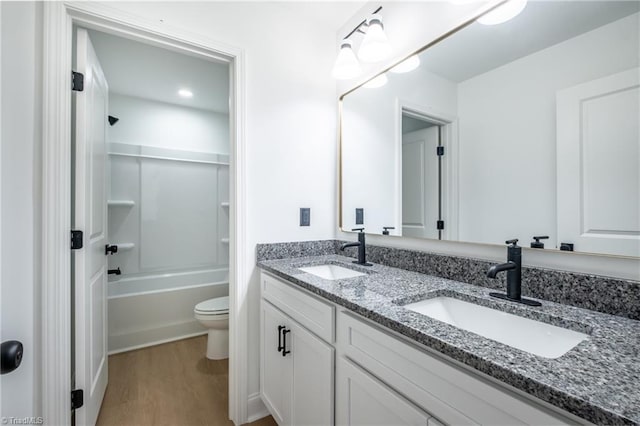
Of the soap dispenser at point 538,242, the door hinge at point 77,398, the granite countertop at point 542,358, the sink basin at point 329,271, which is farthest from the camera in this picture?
the sink basin at point 329,271

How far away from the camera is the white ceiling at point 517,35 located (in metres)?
0.86

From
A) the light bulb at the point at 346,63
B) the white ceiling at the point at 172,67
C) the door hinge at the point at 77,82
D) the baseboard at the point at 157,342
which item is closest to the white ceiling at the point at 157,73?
the white ceiling at the point at 172,67

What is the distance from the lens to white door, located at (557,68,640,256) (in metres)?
0.78

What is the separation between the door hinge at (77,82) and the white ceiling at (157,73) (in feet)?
2.67

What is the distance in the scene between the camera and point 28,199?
2.58 feet

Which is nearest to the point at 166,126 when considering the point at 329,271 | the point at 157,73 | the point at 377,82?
the point at 157,73

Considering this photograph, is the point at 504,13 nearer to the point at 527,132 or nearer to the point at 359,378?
the point at 527,132

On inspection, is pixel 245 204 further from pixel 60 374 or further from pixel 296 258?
pixel 60 374

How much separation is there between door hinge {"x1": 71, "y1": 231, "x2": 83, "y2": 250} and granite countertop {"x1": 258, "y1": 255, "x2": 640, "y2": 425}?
109 centimetres

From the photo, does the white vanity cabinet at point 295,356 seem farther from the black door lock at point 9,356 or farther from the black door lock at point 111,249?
the black door lock at point 111,249

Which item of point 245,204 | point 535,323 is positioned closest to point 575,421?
point 535,323

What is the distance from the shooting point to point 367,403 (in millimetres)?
852

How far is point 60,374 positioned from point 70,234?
61 cm

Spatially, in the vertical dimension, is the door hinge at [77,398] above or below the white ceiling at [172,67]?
below
